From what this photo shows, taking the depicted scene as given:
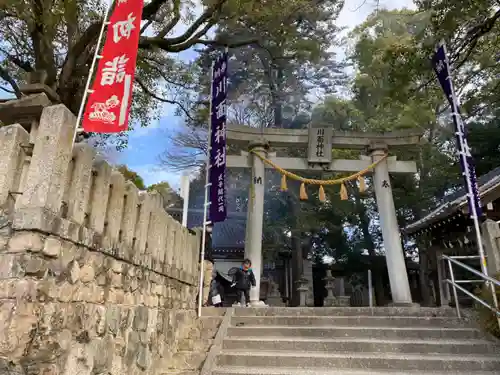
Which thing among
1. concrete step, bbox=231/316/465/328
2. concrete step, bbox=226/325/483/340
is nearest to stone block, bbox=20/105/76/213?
concrete step, bbox=226/325/483/340

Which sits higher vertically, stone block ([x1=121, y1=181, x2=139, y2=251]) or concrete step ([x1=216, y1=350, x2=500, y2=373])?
stone block ([x1=121, y1=181, x2=139, y2=251])

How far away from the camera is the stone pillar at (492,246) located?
21.0 ft

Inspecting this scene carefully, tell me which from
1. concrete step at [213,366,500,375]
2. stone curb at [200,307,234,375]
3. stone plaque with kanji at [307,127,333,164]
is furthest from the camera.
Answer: stone plaque with kanji at [307,127,333,164]

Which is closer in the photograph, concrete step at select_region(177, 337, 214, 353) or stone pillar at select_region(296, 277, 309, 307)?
→ concrete step at select_region(177, 337, 214, 353)

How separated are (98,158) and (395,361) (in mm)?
4650

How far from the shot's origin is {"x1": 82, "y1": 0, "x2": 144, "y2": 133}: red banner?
13.6 feet

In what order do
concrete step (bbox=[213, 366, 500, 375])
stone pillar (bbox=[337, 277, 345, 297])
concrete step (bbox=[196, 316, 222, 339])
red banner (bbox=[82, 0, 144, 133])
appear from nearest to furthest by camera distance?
red banner (bbox=[82, 0, 144, 133])
concrete step (bbox=[213, 366, 500, 375])
concrete step (bbox=[196, 316, 222, 339])
stone pillar (bbox=[337, 277, 345, 297])

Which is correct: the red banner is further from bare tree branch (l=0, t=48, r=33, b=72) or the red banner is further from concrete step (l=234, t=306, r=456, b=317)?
bare tree branch (l=0, t=48, r=33, b=72)

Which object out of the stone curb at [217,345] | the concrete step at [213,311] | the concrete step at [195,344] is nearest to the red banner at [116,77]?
the stone curb at [217,345]

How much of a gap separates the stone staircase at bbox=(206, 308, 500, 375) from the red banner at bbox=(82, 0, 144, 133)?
3.50 meters

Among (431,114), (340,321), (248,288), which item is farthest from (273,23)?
(431,114)

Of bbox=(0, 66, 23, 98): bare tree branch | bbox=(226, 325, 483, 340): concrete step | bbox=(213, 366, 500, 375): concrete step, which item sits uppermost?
bbox=(0, 66, 23, 98): bare tree branch

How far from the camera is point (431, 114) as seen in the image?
63.6 ft

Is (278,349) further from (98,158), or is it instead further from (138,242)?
(98,158)
